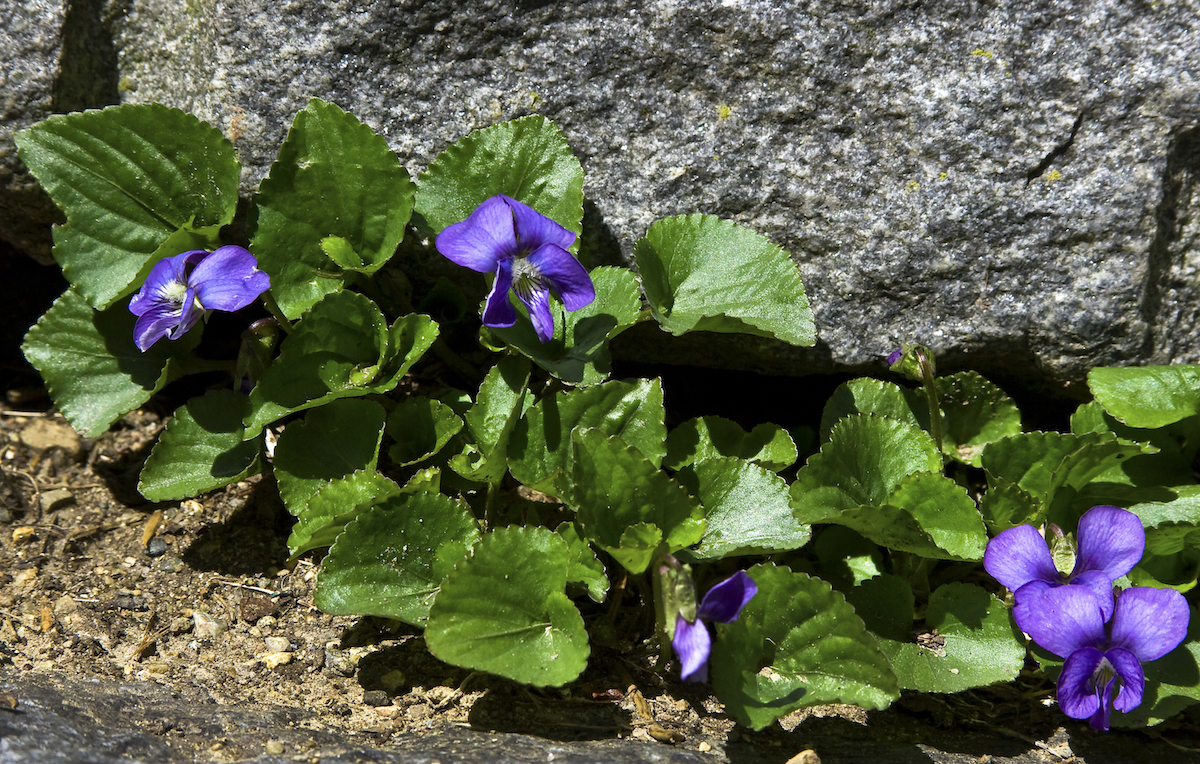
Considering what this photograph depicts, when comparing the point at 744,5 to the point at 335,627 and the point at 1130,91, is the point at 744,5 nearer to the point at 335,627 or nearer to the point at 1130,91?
the point at 1130,91

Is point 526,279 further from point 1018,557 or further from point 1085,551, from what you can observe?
point 1085,551

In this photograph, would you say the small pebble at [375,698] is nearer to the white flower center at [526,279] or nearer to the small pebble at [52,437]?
the white flower center at [526,279]

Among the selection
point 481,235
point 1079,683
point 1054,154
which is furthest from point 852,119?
point 1079,683

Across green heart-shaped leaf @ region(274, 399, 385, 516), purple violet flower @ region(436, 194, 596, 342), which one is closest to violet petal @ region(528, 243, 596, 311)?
purple violet flower @ region(436, 194, 596, 342)

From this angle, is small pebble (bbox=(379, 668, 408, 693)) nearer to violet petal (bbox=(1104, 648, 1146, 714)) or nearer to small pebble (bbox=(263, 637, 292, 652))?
small pebble (bbox=(263, 637, 292, 652))

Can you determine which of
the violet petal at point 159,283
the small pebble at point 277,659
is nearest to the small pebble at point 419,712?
the small pebble at point 277,659
